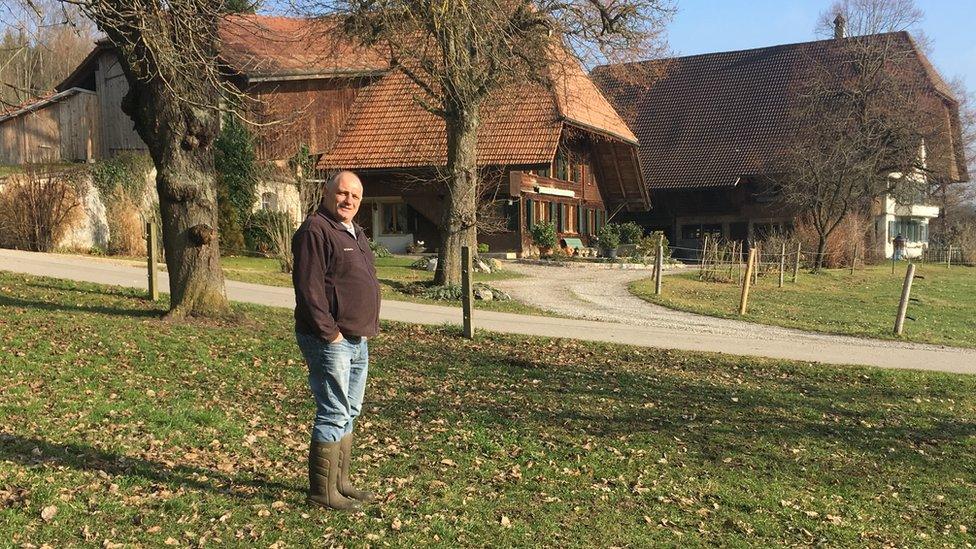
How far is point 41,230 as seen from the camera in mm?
22375

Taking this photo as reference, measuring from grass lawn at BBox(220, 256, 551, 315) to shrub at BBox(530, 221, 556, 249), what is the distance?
6.22m

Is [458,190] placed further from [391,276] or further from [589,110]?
[589,110]

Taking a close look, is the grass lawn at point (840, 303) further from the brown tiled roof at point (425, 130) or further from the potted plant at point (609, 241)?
the brown tiled roof at point (425, 130)

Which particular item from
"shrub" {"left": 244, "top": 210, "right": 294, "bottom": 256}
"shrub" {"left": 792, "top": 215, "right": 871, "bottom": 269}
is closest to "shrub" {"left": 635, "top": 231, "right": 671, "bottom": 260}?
"shrub" {"left": 792, "top": 215, "right": 871, "bottom": 269}

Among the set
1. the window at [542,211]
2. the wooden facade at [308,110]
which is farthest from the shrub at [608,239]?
the wooden facade at [308,110]

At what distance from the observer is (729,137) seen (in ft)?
148

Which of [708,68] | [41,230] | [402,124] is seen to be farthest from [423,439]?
[708,68]

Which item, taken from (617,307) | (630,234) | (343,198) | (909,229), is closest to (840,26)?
(909,229)

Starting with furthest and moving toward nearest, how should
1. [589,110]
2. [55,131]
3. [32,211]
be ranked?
1. [589,110]
2. [55,131]
3. [32,211]

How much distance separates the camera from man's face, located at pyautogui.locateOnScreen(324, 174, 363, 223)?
486 cm

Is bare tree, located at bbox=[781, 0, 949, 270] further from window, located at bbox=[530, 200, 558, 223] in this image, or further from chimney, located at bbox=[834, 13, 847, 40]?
window, located at bbox=[530, 200, 558, 223]

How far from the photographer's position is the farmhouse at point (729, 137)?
4319 cm

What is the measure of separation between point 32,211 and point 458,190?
11856 mm

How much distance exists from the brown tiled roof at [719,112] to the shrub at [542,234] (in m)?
11.7
